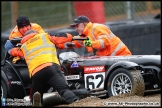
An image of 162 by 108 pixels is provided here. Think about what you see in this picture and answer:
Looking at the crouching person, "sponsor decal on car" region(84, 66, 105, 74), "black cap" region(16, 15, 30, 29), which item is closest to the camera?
the crouching person

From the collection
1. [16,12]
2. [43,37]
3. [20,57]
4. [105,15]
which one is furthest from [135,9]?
[43,37]

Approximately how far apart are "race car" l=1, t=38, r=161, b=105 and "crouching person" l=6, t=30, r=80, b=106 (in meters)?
0.39

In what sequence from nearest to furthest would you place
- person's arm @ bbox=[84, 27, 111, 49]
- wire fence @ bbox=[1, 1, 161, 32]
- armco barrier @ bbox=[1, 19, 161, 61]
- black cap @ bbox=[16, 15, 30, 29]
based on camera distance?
person's arm @ bbox=[84, 27, 111, 49] < black cap @ bbox=[16, 15, 30, 29] < armco barrier @ bbox=[1, 19, 161, 61] < wire fence @ bbox=[1, 1, 161, 32]

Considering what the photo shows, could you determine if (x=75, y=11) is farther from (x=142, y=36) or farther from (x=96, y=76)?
(x=96, y=76)

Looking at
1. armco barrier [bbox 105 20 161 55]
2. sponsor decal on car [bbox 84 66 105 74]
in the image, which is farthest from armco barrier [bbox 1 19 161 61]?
sponsor decal on car [bbox 84 66 105 74]

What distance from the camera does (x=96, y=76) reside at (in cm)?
1127

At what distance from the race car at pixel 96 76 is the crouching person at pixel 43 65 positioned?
15.5 inches

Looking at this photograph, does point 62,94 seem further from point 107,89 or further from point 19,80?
point 19,80

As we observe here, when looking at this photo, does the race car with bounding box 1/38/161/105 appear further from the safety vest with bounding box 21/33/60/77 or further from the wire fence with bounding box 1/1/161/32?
the wire fence with bounding box 1/1/161/32

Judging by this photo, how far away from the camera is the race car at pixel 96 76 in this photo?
10.5m

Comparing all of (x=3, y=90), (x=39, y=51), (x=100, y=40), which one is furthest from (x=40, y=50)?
(x=3, y=90)

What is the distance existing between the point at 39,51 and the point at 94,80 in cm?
146

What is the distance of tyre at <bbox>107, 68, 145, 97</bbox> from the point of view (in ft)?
33.6

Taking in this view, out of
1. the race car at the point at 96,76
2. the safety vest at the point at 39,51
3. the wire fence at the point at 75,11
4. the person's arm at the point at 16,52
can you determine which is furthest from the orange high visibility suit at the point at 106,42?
the wire fence at the point at 75,11
